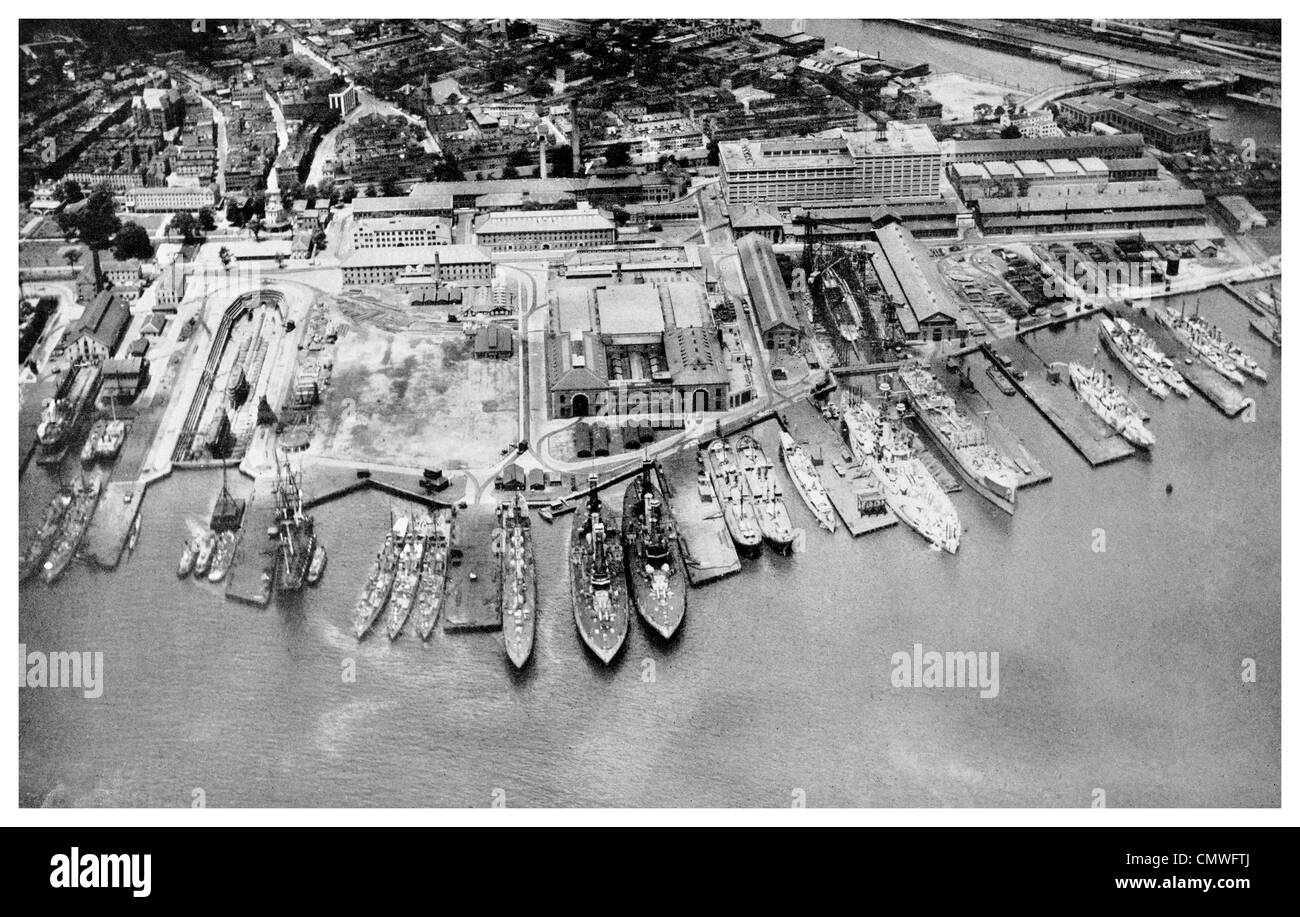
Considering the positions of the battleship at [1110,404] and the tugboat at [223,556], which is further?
the battleship at [1110,404]

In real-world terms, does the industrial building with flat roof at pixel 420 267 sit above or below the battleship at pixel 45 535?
above

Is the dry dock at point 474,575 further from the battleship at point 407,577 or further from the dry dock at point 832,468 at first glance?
the dry dock at point 832,468

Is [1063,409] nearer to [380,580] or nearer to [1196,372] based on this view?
[1196,372]

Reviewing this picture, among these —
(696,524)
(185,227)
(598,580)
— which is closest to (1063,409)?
(696,524)

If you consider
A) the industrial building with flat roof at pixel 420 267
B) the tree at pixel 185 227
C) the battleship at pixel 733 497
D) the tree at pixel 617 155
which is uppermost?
the tree at pixel 617 155

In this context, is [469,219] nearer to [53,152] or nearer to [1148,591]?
[53,152]

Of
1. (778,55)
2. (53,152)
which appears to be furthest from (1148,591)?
(53,152)

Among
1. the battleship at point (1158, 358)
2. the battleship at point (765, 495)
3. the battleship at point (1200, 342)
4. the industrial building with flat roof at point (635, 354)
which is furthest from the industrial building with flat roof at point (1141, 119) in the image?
the battleship at point (765, 495)
